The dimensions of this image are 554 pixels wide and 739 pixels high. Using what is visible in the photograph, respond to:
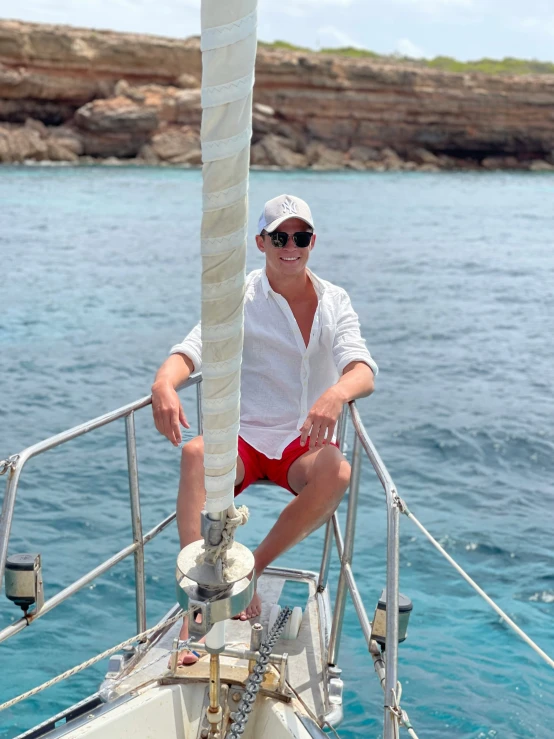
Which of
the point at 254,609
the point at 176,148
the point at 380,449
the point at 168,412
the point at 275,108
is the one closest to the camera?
the point at 168,412

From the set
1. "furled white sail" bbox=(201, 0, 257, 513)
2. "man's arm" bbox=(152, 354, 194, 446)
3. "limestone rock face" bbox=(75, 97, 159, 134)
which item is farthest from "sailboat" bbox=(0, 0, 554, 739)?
"limestone rock face" bbox=(75, 97, 159, 134)

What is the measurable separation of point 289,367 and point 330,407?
498mm

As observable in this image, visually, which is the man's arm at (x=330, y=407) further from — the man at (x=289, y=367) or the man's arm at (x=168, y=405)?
the man's arm at (x=168, y=405)

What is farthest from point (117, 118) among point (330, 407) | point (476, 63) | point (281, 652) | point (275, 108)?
point (476, 63)

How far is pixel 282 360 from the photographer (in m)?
3.48

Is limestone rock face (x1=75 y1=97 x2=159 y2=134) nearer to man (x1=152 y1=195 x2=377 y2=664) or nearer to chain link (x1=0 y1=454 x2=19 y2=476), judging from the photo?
man (x1=152 y1=195 x2=377 y2=664)

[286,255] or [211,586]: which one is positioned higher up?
[286,255]

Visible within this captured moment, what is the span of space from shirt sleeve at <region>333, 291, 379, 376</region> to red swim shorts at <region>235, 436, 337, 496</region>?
37 centimetres

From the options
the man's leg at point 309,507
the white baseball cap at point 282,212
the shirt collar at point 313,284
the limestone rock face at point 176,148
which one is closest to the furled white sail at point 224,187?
the man's leg at point 309,507

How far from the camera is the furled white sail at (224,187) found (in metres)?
1.60

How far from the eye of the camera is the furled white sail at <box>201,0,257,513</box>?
5.24ft

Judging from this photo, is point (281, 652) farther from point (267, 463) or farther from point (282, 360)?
point (282, 360)

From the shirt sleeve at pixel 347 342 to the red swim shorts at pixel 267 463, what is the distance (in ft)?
1.21

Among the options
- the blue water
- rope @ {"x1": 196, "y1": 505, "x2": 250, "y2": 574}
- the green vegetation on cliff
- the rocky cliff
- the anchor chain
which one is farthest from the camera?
the green vegetation on cliff
